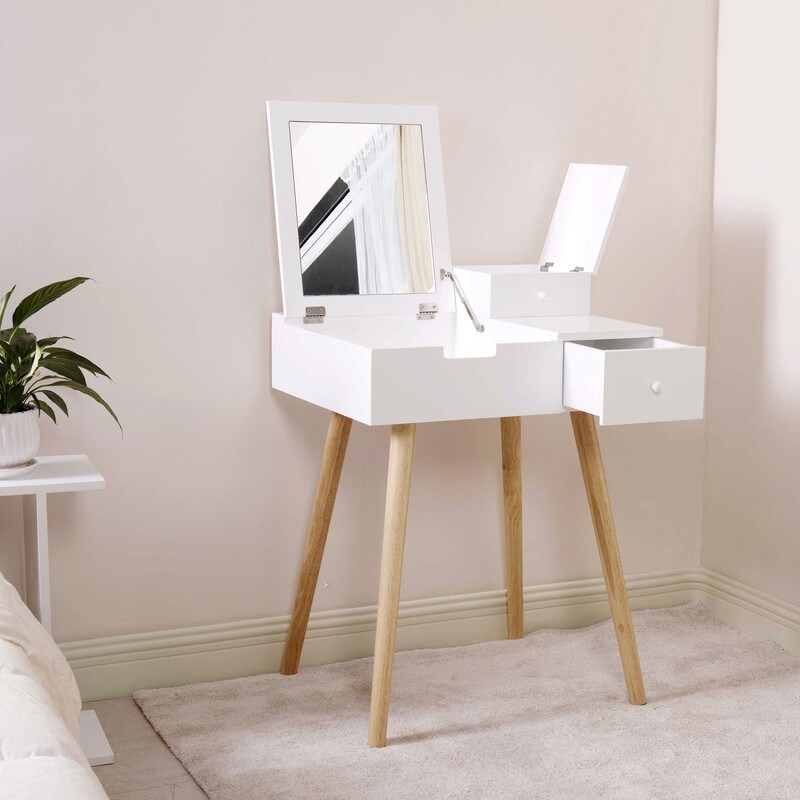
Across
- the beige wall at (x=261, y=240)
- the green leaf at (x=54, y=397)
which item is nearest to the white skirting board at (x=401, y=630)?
the beige wall at (x=261, y=240)

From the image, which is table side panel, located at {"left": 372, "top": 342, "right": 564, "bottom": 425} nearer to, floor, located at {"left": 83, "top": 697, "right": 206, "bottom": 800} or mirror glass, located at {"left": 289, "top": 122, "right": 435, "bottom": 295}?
mirror glass, located at {"left": 289, "top": 122, "right": 435, "bottom": 295}

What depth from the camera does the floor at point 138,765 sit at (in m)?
1.92

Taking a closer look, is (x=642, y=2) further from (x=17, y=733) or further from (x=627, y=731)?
(x=17, y=733)

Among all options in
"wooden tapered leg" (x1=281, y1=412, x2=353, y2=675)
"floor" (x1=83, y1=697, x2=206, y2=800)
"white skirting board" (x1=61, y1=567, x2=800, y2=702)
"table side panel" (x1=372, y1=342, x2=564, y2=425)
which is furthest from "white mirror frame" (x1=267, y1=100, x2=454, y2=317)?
"floor" (x1=83, y1=697, x2=206, y2=800)

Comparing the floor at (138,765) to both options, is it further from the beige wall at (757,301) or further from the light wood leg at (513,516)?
the beige wall at (757,301)

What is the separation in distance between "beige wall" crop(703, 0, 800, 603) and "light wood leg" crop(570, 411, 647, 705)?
57 cm

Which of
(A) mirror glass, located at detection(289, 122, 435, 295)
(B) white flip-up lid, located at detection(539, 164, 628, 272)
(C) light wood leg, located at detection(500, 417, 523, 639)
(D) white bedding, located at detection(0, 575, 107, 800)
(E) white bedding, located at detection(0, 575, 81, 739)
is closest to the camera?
(D) white bedding, located at detection(0, 575, 107, 800)

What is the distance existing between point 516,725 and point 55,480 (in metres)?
1.01

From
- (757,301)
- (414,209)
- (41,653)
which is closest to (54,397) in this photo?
(41,653)

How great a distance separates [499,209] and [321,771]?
4.36 ft

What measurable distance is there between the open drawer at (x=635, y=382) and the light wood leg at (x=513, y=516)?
17.6 inches

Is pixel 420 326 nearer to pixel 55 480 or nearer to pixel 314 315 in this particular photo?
pixel 314 315

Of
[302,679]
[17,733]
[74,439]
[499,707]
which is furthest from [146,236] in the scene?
[17,733]

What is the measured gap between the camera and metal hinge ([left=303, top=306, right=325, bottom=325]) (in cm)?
229
